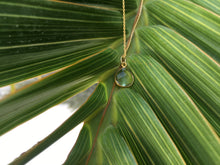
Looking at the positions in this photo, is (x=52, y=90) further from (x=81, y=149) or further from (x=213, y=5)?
(x=213, y=5)

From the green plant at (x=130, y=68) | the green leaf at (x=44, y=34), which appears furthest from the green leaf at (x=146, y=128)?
the green leaf at (x=44, y=34)

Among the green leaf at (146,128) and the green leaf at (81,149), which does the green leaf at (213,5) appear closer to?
the green leaf at (146,128)

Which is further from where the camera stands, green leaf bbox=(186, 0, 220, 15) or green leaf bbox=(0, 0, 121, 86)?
green leaf bbox=(186, 0, 220, 15)

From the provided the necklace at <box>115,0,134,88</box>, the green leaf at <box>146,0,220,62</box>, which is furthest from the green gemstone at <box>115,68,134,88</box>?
the green leaf at <box>146,0,220,62</box>

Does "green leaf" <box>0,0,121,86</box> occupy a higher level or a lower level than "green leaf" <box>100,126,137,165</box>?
higher

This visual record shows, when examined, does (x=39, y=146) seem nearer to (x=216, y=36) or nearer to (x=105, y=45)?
(x=105, y=45)

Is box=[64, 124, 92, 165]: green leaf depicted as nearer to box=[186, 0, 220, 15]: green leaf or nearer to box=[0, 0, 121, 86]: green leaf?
box=[0, 0, 121, 86]: green leaf
